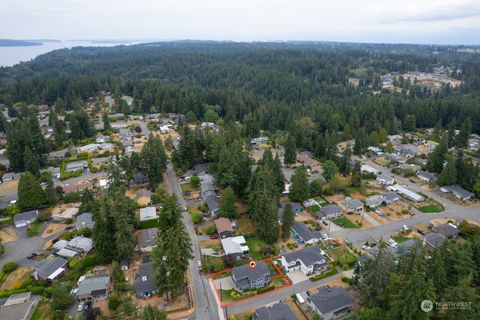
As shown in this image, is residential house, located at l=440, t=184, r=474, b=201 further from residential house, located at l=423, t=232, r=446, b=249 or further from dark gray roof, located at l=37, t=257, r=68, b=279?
dark gray roof, located at l=37, t=257, r=68, b=279

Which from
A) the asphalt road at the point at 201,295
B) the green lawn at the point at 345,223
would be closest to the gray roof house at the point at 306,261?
the asphalt road at the point at 201,295

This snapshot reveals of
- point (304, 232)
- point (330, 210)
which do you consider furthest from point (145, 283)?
point (330, 210)

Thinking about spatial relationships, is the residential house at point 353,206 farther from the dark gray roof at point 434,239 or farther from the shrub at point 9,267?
the shrub at point 9,267

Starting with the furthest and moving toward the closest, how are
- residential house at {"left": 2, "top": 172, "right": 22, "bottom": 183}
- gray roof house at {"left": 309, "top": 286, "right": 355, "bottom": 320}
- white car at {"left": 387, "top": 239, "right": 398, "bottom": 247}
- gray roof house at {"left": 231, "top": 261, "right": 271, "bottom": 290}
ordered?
residential house at {"left": 2, "top": 172, "right": 22, "bottom": 183} < white car at {"left": 387, "top": 239, "right": 398, "bottom": 247} < gray roof house at {"left": 231, "top": 261, "right": 271, "bottom": 290} < gray roof house at {"left": 309, "top": 286, "right": 355, "bottom": 320}

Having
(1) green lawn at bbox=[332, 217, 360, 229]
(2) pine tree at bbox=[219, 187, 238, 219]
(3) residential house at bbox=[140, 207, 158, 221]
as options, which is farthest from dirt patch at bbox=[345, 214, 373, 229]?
(3) residential house at bbox=[140, 207, 158, 221]

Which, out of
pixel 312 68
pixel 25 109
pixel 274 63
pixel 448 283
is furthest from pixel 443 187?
pixel 274 63

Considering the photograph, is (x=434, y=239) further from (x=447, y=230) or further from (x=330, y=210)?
(x=330, y=210)
